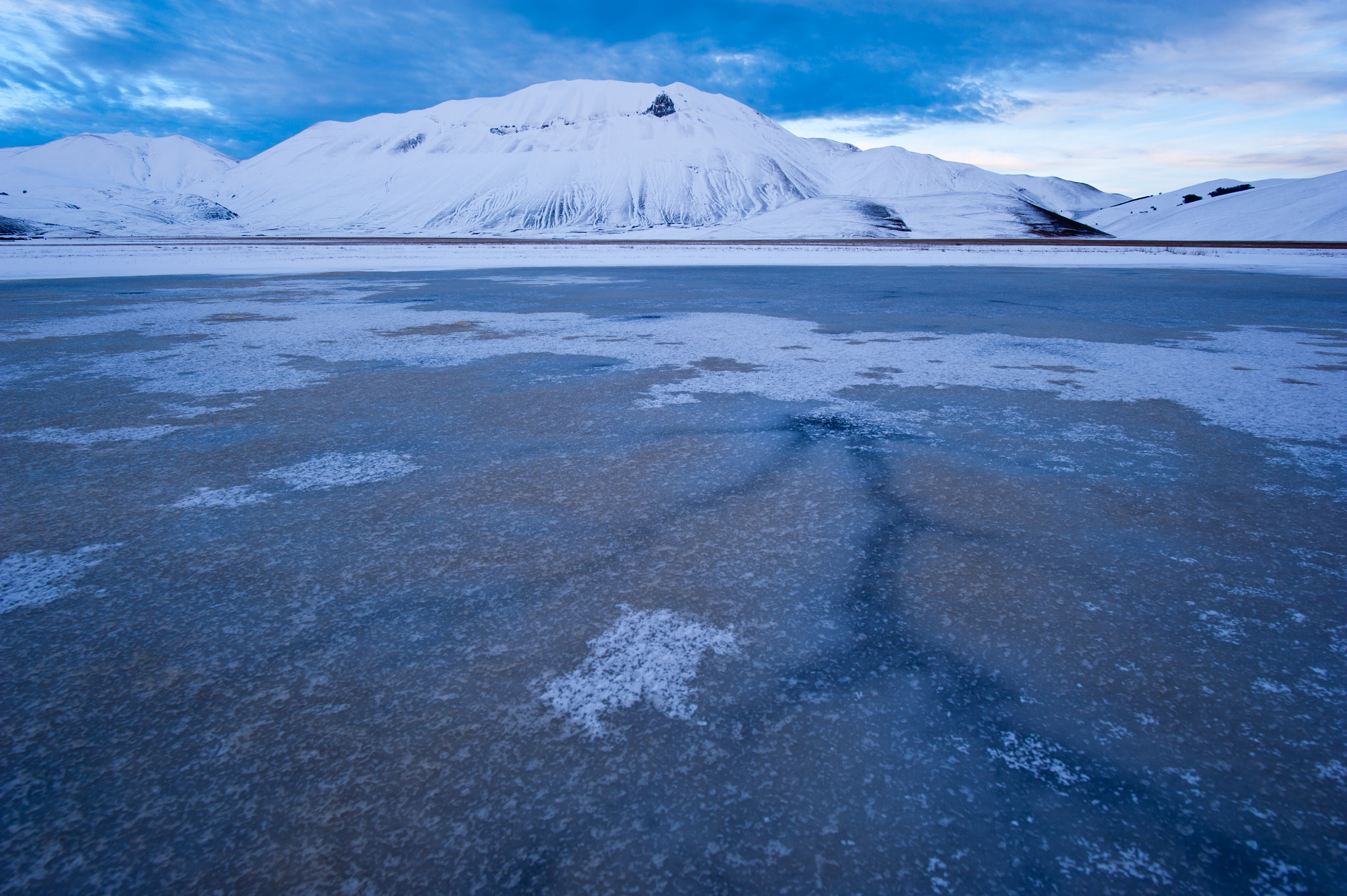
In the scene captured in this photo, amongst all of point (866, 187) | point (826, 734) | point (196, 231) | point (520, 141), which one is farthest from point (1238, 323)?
point (520, 141)

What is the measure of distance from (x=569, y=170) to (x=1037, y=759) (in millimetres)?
158768

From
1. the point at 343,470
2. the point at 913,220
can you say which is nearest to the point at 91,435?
the point at 343,470

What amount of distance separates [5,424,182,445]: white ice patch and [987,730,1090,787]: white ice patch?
4685 millimetres

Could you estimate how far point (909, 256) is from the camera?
30422mm

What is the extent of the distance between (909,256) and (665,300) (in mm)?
22213

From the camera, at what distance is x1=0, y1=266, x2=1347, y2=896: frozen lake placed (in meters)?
1.49

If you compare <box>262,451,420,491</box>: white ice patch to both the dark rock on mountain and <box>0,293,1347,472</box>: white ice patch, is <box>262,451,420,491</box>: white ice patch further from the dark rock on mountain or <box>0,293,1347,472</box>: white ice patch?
the dark rock on mountain

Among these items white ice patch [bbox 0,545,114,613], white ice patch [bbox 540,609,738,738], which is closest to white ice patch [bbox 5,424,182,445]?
white ice patch [bbox 0,545,114,613]

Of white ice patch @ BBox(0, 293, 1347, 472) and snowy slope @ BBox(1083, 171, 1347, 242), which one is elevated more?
snowy slope @ BBox(1083, 171, 1347, 242)

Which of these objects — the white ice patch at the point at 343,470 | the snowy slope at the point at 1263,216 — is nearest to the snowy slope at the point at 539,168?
the snowy slope at the point at 1263,216

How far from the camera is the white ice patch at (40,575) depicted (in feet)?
7.88

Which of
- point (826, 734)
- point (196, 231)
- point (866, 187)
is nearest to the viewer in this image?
point (826, 734)

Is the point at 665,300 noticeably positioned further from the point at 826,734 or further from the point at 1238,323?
the point at 826,734

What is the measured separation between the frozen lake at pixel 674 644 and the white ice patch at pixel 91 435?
3cm
